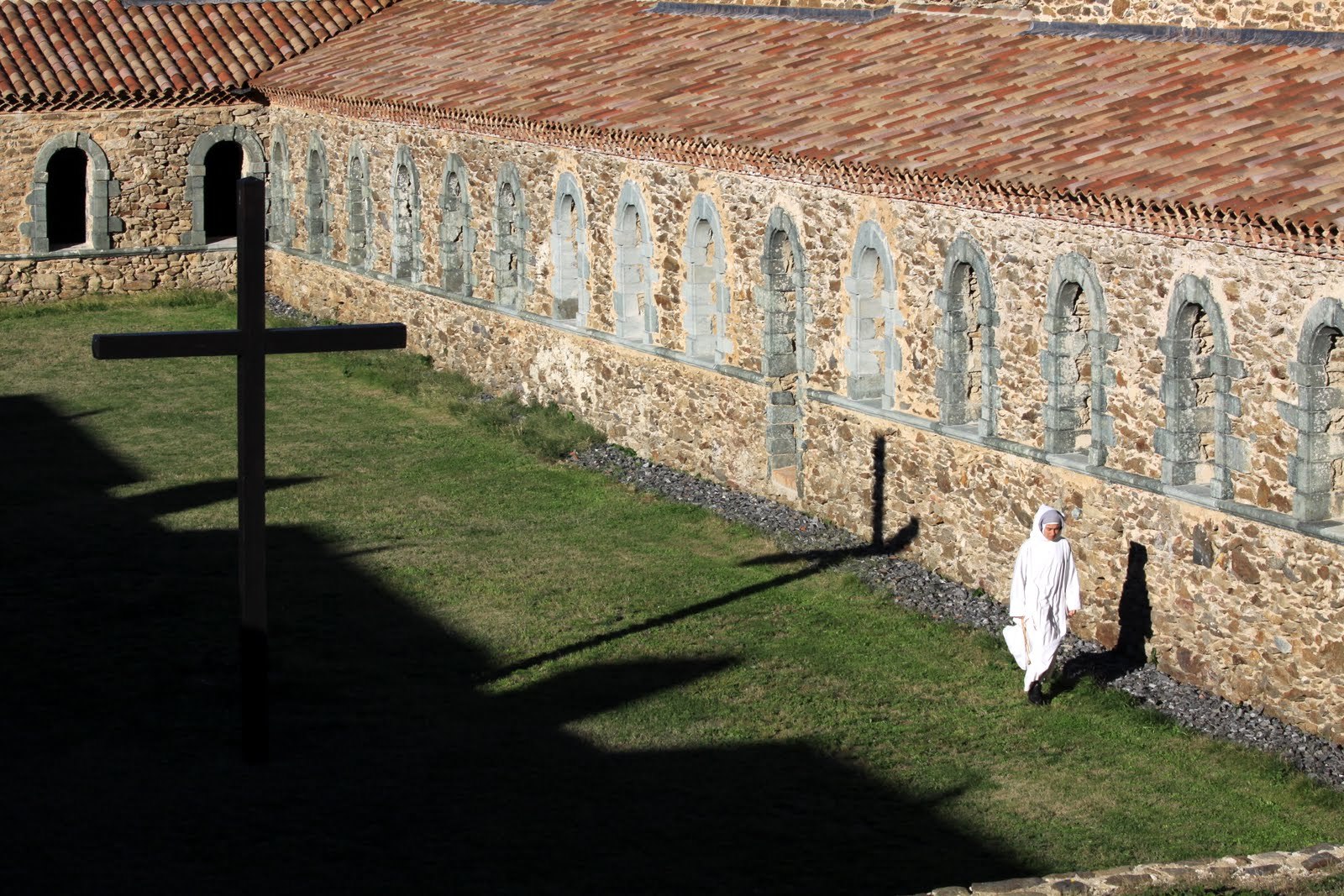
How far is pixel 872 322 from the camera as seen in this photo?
17.6 meters

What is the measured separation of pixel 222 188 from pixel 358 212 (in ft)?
25.9

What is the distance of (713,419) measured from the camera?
19766mm

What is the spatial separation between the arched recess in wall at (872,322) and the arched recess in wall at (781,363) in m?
0.83

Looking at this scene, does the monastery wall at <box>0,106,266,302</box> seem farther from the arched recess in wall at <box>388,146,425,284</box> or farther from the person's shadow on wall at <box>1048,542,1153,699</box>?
the person's shadow on wall at <box>1048,542,1153,699</box>

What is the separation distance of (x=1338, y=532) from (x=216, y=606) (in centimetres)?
778

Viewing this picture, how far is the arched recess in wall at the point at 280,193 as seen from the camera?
98.2 ft

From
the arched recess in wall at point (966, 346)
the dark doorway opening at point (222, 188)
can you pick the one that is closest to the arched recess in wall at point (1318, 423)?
the arched recess in wall at point (966, 346)

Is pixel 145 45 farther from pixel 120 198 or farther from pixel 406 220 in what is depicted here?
pixel 406 220

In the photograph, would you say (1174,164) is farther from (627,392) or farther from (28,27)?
(28,27)

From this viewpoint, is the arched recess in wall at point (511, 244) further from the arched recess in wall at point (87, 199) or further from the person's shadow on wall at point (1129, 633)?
the person's shadow on wall at point (1129, 633)

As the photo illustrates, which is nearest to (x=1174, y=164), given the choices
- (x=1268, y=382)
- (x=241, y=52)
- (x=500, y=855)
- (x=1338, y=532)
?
(x=1268, y=382)

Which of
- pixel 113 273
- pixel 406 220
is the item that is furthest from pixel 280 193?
pixel 406 220

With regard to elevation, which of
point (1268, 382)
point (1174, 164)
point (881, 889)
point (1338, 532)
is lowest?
→ point (881, 889)

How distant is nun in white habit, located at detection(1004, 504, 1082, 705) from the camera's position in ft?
44.4
